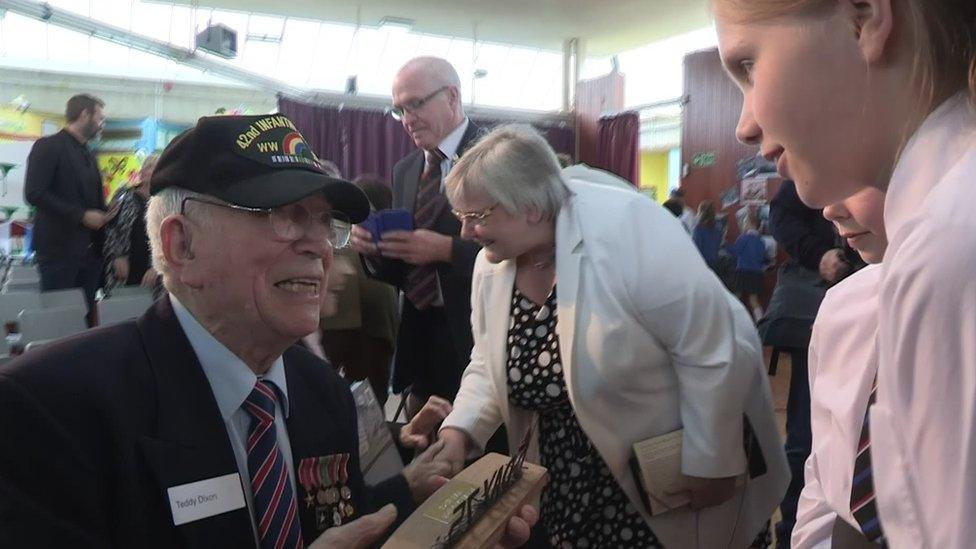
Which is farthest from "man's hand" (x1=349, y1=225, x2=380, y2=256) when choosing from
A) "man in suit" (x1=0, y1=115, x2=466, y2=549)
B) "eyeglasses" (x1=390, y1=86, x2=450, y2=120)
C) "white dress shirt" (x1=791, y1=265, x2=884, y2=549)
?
"white dress shirt" (x1=791, y1=265, x2=884, y2=549)

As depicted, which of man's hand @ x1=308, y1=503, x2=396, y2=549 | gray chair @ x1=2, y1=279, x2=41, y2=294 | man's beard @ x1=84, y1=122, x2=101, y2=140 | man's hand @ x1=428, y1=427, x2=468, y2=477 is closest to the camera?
man's hand @ x1=308, y1=503, x2=396, y2=549

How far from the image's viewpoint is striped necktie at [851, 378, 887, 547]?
26.1 inches

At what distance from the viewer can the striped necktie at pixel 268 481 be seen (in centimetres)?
116

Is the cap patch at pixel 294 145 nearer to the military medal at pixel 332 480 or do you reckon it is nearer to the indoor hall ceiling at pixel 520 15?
the military medal at pixel 332 480

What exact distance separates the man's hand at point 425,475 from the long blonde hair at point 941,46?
4.06ft

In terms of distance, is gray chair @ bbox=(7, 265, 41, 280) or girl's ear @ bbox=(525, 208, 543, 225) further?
gray chair @ bbox=(7, 265, 41, 280)

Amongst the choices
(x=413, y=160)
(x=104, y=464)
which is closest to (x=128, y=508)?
(x=104, y=464)

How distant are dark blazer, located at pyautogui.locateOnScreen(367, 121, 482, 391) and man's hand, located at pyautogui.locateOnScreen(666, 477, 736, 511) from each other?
36.1 inches

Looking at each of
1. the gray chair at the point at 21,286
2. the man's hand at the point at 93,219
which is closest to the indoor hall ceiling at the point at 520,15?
the gray chair at the point at 21,286

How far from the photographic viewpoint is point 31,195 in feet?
15.5

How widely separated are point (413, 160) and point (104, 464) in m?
1.97

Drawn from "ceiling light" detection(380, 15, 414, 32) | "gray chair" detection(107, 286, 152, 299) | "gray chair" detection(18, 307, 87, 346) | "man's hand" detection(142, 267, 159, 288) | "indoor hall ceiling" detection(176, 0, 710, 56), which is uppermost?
"indoor hall ceiling" detection(176, 0, 710, 56)

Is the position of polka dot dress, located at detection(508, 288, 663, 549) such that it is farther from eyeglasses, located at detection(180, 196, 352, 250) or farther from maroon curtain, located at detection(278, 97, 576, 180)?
maroon curtain, located at detection(278, 97, 576, 180)

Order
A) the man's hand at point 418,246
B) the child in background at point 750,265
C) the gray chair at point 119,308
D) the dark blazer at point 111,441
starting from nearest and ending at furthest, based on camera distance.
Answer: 1. the dark blazer at point 111,441
2. the man's hand at point 418,246
3. the gray chair at point 119,308
4. the child in background at point 750,265
